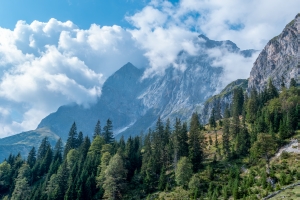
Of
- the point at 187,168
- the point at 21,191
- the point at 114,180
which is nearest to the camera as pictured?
the point at 187,168

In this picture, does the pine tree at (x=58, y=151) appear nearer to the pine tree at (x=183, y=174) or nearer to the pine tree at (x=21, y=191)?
the pine tree at (x=21, y=191)

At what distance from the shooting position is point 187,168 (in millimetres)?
85688

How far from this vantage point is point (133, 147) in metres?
122

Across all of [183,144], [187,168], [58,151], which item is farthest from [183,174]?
[58,151]

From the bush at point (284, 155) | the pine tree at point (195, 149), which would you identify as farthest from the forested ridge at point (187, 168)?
the bush at point (284, 155)

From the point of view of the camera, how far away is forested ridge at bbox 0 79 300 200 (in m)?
74.0

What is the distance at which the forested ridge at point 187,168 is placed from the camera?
73956 millimetres

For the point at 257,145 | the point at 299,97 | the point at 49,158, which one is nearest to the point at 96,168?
the point at 49,158

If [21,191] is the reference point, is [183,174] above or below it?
above

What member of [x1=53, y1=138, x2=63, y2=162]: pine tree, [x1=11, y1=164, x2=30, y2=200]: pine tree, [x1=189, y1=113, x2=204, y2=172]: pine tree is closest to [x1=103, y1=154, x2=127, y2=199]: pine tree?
[x1=189, y1=113, x2=204, y2=172]: pine tree

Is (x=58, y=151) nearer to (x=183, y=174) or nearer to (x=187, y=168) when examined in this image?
(x=183, y=174)

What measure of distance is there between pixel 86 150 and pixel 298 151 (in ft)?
297

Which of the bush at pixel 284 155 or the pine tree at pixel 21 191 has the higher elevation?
the bush at pixel 284 155

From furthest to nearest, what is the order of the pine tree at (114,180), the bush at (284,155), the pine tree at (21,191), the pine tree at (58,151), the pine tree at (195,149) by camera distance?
the pine tree at (58,151)
the pine tree at (21,191)
the pine tree at (195,149)
the pine tree at (114,180)
the bush at (284,155)
